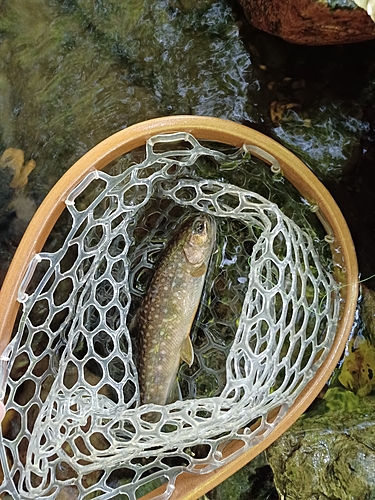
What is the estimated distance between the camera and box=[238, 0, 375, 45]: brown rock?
66.5 inches

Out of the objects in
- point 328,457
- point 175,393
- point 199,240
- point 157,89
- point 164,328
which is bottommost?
point 328,457

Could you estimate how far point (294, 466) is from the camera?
2027mm

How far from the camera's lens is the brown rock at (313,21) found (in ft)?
5.54

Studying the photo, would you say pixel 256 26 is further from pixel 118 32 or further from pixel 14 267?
pixel 14 267

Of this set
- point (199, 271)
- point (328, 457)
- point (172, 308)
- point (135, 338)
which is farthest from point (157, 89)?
point (328, 457)

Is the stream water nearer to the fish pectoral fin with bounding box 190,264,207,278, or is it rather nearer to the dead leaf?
the dead leaf

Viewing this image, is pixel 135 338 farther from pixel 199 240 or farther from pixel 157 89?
pixel 157 89

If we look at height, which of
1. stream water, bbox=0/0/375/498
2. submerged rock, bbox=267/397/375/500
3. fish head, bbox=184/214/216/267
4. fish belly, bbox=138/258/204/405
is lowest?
submerged rock, bbox=267/397/375/500

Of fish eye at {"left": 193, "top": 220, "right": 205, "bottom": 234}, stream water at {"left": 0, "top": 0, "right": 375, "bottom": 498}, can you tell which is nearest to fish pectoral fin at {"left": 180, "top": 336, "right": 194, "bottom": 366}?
fish eye at {"left": 193, "top": 220, "right": 205, "bottom": 234}

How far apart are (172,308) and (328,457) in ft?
2.77

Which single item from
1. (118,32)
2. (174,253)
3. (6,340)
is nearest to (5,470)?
(6,340)

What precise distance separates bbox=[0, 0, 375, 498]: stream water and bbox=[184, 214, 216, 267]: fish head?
1.72ft

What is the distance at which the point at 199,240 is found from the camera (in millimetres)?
2066

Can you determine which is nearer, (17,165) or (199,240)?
(199,240)
